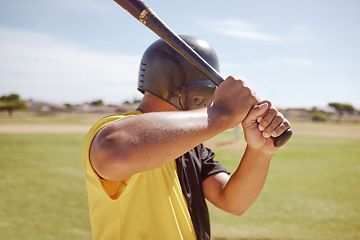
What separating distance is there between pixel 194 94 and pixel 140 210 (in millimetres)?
816

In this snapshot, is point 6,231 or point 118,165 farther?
point 6,231

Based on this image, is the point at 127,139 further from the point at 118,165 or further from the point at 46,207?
the point at 46,207

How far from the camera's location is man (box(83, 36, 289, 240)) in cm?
101

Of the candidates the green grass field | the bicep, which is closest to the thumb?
the bicep

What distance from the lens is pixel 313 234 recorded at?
457 cm

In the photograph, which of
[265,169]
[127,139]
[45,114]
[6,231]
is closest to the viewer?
[127,139]

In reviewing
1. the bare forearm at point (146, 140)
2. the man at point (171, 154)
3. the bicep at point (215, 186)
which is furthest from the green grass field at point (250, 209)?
the bare forearm at point (146, 140)

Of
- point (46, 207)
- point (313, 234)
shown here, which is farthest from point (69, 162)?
point (313, 234)

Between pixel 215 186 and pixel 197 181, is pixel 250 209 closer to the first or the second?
pixel 215 186

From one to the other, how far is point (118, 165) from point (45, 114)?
49.4 metres

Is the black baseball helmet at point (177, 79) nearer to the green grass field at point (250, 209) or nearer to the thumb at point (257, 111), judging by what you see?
the thumb at point (257, 111)

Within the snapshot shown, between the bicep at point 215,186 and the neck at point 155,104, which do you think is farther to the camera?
the bicep at point 215,186

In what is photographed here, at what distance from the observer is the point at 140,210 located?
1.42 m

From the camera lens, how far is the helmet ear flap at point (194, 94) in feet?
6.21
